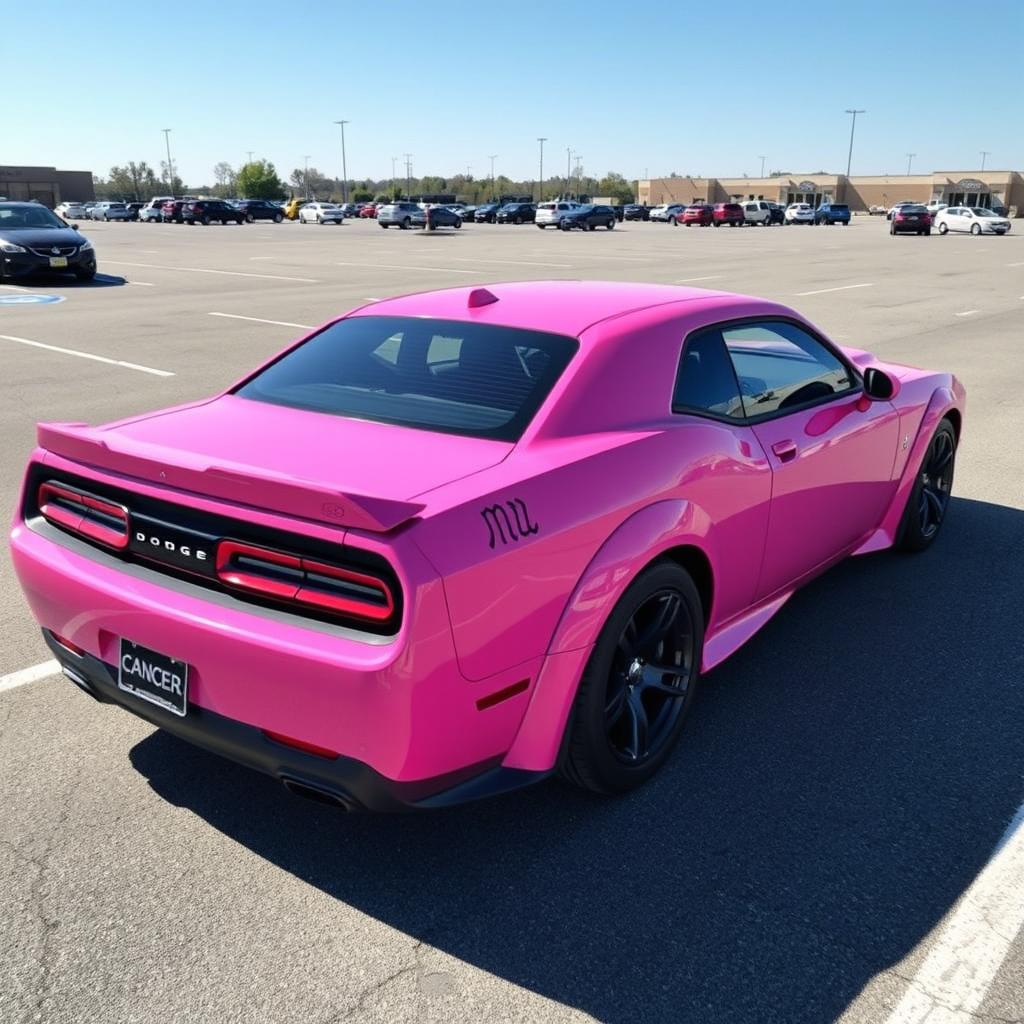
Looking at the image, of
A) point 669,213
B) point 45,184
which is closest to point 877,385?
point 669,213

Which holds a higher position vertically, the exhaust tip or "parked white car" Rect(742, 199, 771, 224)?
the exhaust tip

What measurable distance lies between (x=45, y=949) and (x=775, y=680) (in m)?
2.73

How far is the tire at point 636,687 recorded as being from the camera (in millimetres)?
2957

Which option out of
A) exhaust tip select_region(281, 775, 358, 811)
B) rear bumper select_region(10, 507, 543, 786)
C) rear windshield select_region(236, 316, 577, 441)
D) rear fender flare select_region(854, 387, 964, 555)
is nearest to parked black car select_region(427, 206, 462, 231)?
rear fender flare select_region(854, 387, 964, 555)

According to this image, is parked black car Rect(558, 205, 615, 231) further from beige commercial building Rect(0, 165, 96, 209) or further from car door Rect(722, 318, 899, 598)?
beige commercial building Rect(0, 165, 96, 209)

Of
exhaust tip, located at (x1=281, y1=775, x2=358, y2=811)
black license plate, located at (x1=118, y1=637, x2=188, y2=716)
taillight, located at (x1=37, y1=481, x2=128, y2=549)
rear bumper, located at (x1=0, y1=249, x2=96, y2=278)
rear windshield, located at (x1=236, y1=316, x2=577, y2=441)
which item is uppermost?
rear windshield, located at (x1=236, y1=316, x2=577, y2=441)

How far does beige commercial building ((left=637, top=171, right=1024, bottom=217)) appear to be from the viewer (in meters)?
111

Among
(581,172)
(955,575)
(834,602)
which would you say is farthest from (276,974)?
(581,172)

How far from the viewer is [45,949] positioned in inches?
101

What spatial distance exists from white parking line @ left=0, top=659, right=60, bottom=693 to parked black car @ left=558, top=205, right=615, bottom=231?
176 ft

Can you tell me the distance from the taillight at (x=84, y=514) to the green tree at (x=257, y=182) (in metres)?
152

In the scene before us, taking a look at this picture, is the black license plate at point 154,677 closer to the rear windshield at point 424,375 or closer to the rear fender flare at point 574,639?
the rear fender flare at point 574,639

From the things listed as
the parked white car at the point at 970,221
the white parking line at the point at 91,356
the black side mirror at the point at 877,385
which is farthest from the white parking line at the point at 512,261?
the parked white car at the point at 970,221

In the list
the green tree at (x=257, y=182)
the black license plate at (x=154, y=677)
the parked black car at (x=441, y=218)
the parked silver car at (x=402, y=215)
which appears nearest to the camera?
the black license plate at (x=154, y=677)
